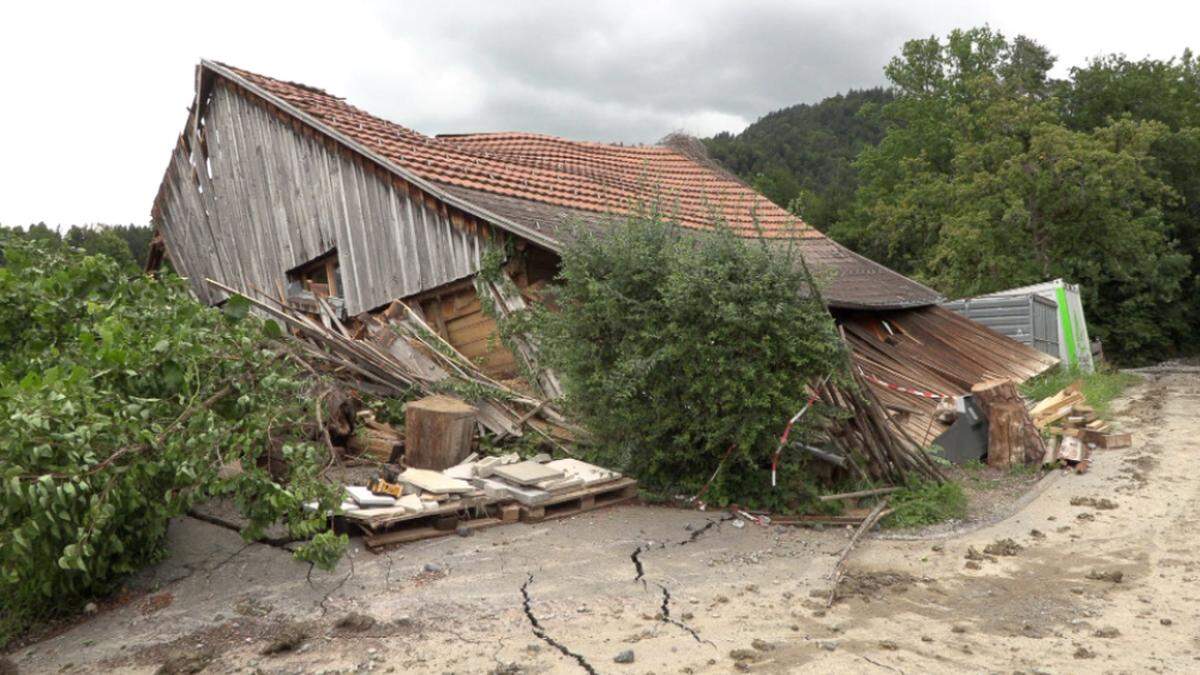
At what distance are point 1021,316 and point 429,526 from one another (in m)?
15.0

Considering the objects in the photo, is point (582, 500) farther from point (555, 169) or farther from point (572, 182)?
point (555, 169)

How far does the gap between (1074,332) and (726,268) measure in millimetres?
15958

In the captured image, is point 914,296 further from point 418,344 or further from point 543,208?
point 418,344

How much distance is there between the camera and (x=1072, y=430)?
11078 millimetres

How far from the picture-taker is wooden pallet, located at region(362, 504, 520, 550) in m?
6.52

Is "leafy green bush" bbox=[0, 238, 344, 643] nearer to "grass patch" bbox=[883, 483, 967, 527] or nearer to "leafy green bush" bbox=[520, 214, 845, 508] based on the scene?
"leafy green bush" bbox=[520, 214, 845, 508]

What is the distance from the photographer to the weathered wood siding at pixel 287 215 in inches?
444

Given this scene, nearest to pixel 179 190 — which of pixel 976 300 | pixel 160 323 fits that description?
pixel 160 323

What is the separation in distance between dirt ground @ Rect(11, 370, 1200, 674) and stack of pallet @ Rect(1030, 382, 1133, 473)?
7.02 ft

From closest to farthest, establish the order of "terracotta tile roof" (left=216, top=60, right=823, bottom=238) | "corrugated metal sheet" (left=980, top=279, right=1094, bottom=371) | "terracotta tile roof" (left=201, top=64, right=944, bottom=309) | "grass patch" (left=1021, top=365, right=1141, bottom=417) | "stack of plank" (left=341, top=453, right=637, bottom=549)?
"stack of plank" (left=341, top=453, right=637, bottom=549)
"terracotta tile roof" (left=201, top=64, right=944, bottom=309)
"terracotta tile roof" (left=216, top=60, right=823, bottom=238)
"grass patch" (left=1021, top=365, right=1141, bottom=417)
"corrugated metal sheet" (left=980, top=279, right=1094, bottom=371)

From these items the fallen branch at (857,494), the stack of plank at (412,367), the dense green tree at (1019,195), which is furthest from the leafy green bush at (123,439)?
the dense green tree at (1019,195)

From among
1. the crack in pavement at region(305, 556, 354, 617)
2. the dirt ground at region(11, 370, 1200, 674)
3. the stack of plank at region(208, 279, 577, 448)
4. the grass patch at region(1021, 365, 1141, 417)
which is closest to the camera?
the dirt ground at region(11, 370, 1200, 674)

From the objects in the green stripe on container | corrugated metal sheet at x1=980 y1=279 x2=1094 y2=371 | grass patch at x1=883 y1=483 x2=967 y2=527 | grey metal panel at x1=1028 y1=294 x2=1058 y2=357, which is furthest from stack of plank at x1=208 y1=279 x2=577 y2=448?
the green stripe on container

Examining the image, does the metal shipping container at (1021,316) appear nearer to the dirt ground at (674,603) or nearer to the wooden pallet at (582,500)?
the dirt ground at (674,603)
